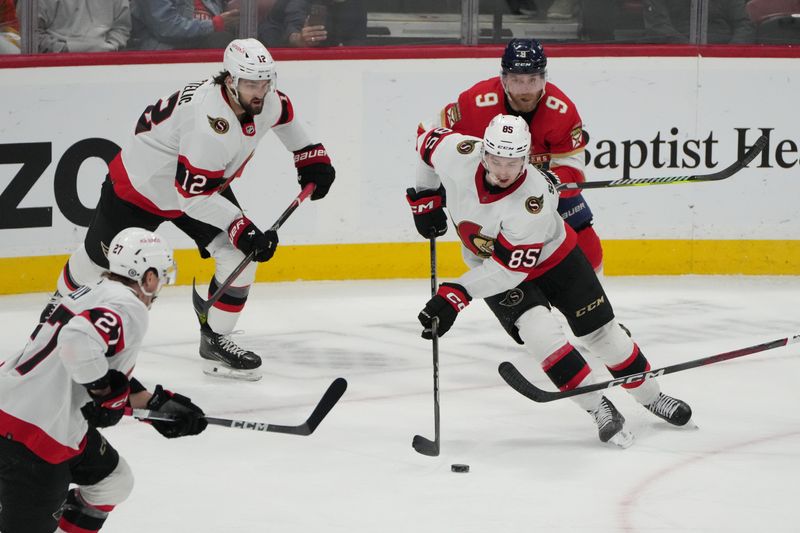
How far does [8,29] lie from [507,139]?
3.01 meters

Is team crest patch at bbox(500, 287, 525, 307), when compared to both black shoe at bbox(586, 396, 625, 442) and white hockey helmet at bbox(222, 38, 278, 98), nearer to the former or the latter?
black shoe at bbox(586, 396, 625, 442)

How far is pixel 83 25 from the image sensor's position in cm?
618

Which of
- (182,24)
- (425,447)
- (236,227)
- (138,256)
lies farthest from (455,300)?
(182,24)

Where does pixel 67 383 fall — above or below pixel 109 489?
above

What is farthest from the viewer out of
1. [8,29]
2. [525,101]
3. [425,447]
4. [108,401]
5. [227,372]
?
[8,29]

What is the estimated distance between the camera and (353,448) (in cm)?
418

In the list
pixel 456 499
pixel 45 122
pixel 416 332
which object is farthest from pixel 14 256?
pixel 456 499

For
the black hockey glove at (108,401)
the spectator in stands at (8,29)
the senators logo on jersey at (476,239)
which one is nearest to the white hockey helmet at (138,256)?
the black hockey glove at (108,401)

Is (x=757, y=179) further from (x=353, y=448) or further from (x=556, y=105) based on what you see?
(x=353, y=448)

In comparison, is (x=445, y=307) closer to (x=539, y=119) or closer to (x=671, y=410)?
(x=671, y=410)

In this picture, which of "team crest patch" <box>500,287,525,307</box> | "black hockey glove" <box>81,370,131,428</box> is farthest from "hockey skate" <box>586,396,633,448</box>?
"black hockey glove" <box>81,370,131,428</box>

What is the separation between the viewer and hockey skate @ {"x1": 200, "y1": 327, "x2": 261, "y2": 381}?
4988 mm

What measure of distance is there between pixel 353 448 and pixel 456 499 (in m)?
0.57

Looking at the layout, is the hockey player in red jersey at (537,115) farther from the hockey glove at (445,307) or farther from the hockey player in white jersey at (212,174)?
the hockey glove at (445,307)
